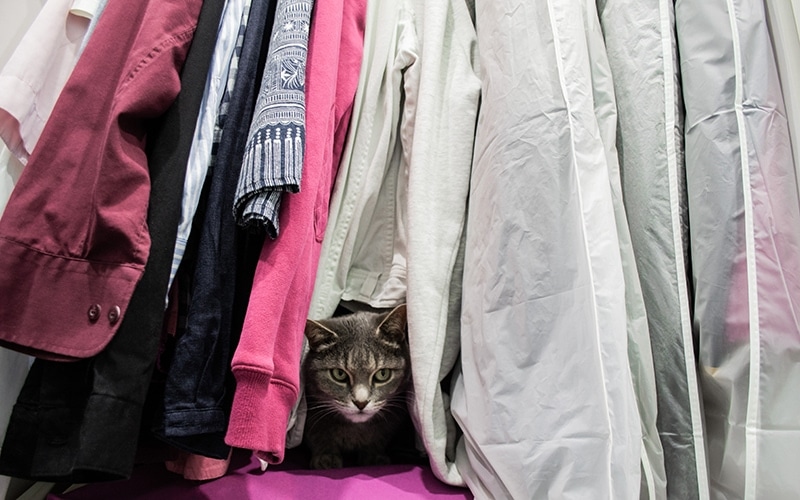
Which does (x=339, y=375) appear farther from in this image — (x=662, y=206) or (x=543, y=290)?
(x=662, y=206)

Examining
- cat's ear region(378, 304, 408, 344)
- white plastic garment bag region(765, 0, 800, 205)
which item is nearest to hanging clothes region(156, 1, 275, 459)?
cat's ear region(378, 304, 408, 344)

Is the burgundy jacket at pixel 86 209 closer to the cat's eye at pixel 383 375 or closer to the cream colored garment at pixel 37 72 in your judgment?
the cream colored garment at pixel 37 72

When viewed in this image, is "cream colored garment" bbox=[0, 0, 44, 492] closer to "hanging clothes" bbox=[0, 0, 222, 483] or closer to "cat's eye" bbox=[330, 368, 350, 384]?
"hanging clothes" bbox=[0, 0, 222, 483]

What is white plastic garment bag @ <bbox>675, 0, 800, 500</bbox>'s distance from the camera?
2.15 feet

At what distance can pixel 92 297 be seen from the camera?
0.58 m

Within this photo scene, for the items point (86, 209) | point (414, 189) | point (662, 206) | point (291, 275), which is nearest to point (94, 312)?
point (86, 209)

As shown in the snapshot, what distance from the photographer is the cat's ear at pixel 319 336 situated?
0.97 meters

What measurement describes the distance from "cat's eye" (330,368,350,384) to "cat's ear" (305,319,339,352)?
0.22 ft

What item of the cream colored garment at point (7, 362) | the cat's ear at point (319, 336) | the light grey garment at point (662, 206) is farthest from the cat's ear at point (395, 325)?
the cream colored garment at point (7, 362)

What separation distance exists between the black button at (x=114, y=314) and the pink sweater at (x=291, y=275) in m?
0.15

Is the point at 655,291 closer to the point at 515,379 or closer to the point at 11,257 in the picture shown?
the point at 515,379

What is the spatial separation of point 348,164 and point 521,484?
60 centimetres

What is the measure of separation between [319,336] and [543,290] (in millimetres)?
492

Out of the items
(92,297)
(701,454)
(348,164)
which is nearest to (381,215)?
(348,164)
